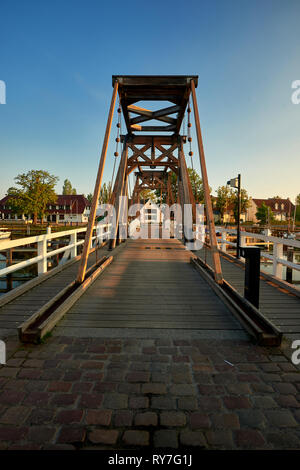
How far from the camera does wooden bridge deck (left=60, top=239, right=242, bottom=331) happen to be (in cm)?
336

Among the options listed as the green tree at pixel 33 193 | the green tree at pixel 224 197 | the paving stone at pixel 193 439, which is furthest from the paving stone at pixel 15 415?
the green tree at pixel 224 197

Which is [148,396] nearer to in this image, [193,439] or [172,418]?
[172,418]

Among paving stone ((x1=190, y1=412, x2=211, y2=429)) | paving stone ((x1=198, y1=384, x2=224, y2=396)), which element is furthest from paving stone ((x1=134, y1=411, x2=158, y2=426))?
paving stone ((x1=198, y1=384, x2=224, y2=396))

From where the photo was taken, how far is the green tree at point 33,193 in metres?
44.7

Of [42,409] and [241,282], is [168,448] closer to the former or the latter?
[42,409]

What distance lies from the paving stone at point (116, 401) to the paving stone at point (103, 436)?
207 millimetres

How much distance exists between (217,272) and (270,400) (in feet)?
9.32

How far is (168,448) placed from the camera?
1.55 m

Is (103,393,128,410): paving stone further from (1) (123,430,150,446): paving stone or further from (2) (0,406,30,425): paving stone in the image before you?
(2) (0,406,30,425): paving stone

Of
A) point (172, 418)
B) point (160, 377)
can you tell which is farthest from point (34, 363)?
point (172, 418)

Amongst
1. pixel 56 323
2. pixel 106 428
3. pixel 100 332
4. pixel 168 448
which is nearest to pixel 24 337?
pixel 56 323

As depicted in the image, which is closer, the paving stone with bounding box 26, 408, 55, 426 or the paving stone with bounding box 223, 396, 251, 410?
the paving stone with bounding box 26, 408, 55, 426

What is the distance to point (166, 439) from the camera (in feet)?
5.25
